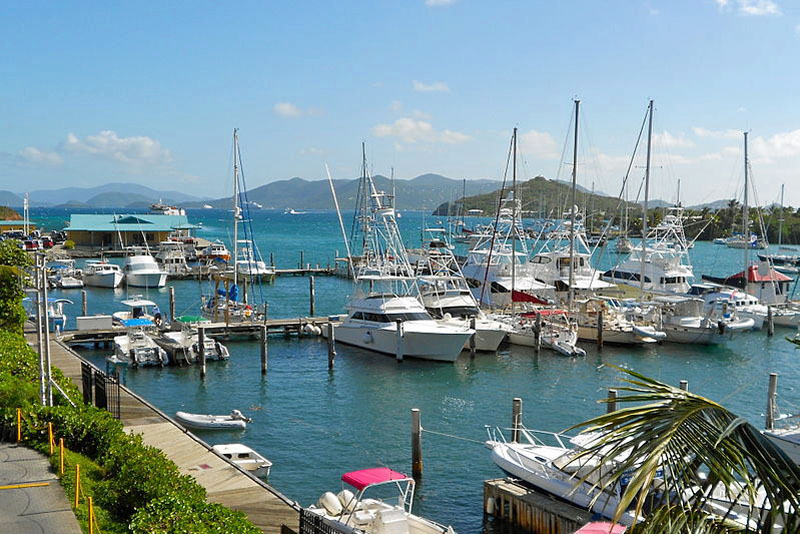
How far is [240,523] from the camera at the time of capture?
1423 cm

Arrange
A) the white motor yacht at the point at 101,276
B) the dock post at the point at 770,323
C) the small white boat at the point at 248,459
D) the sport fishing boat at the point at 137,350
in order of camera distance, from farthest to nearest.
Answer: the white motor yacht at the point at 101,276, the dock post at the point at 770,323, the sport fishing boat at the point at 137,350, the small white boat at the point at 248,459

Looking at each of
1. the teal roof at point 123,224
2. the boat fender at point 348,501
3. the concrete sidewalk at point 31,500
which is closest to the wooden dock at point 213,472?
the boat fender at point 348,501

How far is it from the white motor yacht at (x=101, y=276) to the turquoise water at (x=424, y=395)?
114ft

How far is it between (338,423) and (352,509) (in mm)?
15065

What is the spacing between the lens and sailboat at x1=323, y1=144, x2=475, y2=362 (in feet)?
145

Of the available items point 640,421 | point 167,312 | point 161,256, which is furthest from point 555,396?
point 161,256

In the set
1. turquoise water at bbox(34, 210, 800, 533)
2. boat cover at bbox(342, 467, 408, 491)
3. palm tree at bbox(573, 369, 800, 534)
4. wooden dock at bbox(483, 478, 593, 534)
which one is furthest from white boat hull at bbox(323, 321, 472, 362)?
palm tree at bbox(573, 369, 800, 534)

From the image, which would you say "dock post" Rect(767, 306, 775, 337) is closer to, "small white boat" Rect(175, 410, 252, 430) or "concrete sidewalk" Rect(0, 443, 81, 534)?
"small white boat" Rect(175, 410, 252, 430)

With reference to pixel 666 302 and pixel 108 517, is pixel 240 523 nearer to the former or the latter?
pixel 108 517

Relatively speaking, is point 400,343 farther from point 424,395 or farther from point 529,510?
point 529,510

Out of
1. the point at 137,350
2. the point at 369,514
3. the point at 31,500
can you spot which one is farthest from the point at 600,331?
the point at 31,500

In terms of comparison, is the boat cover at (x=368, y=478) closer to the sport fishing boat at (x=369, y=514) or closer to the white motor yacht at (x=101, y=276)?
the sport fishing boat at (x=369, y=514)

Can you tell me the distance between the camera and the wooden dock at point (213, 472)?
17.6 meters

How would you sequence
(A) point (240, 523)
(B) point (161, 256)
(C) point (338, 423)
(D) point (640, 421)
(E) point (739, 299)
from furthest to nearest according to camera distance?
(B) point (161, 256)
(E) point (739, 299)
(C) point (338, 423)
(A) point (240, 523)
(D) point (640, 421)
